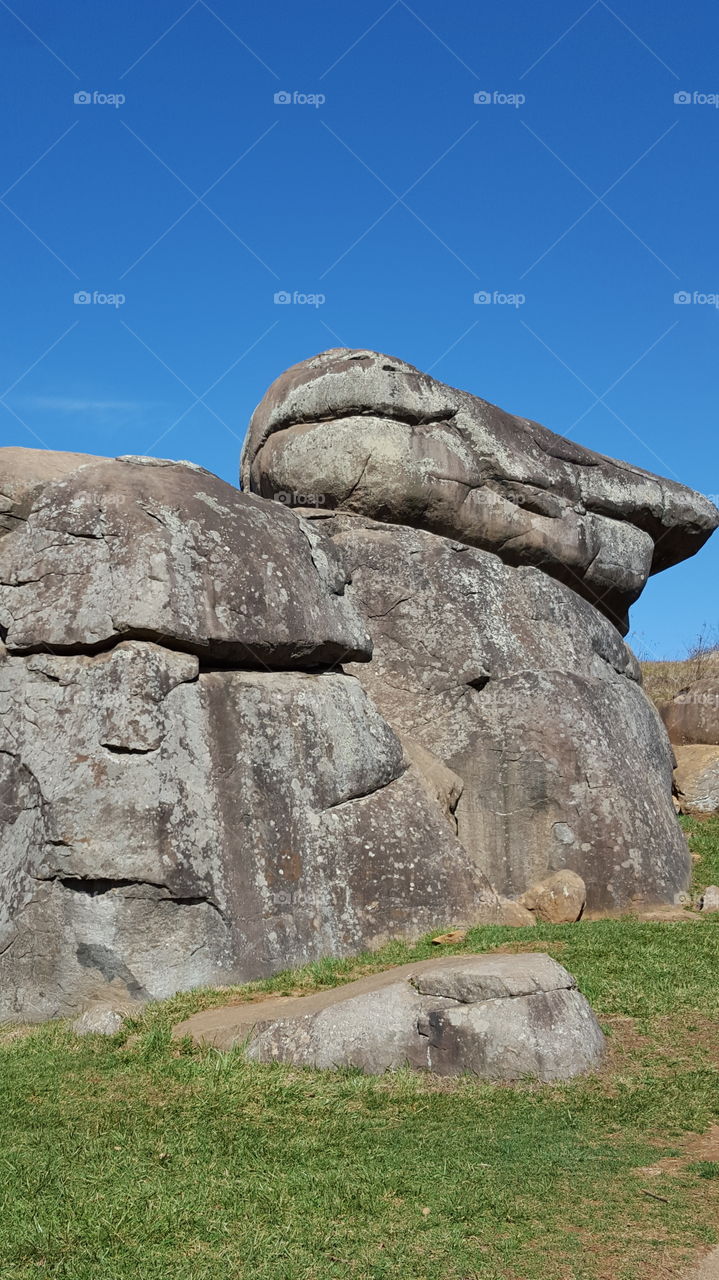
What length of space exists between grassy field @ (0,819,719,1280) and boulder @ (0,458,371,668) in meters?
3.49

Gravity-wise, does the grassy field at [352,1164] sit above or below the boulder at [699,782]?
below

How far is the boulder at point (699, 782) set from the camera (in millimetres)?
18203

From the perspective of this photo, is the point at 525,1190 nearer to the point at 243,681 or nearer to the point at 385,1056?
the point at 385,1056

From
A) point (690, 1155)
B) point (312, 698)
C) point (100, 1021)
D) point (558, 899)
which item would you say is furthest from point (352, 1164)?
point (558, 899)

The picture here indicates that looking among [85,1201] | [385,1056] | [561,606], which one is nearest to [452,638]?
[561,606]

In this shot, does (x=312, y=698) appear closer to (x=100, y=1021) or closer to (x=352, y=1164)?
(x=100, y=1021)

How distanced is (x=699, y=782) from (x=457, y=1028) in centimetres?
1184

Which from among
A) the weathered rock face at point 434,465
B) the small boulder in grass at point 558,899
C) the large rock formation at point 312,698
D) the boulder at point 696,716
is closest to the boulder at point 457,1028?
the large rock formation at point 312,698

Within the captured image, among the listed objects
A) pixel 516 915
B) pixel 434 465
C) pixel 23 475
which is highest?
pixel 434 465

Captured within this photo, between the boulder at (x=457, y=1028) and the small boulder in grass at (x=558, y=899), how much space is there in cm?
477

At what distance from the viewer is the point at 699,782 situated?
1838cm

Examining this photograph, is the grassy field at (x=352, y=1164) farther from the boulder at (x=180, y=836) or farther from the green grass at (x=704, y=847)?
the green grass at (x=704, y=847)

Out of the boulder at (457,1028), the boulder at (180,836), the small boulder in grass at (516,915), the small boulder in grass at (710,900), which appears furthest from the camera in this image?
the small boulder in grass at (710,900)

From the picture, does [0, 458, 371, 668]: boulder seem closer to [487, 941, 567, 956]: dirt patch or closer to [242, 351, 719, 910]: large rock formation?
[242, 351, 719, 910]: large rock formation
